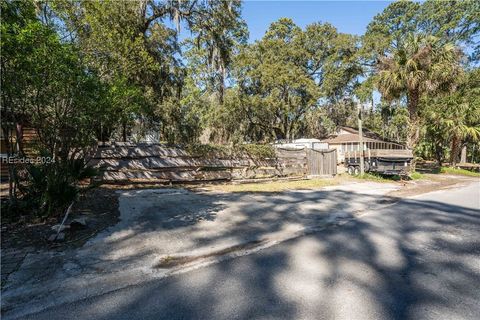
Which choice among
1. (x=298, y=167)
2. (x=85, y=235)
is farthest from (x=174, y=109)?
(x=85, y=235)

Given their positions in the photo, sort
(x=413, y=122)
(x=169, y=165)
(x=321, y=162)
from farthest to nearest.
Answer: (x=413, y=122) → (x=321, y=162) → (x=169, y=165)

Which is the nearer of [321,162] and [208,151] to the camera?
[208,151]

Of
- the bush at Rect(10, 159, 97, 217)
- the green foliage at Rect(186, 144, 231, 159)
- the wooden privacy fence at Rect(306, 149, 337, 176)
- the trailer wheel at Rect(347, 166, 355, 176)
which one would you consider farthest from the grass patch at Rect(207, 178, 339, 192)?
the bush at Rect(10, 159, 97, 217)

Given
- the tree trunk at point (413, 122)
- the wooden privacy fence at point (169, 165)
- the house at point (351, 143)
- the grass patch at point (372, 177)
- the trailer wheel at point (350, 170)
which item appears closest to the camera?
the wooden privacy fence at point (169, 165)

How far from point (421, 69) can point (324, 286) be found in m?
15.2

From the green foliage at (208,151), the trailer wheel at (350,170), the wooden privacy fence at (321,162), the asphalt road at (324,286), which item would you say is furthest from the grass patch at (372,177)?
Result: the asphalt road at (324,286)

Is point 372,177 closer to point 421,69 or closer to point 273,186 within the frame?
point 273,186

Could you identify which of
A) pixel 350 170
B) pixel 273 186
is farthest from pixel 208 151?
pixel 350 170

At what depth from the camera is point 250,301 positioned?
2.50m

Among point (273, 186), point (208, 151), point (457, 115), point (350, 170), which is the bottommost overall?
point (273, 186)

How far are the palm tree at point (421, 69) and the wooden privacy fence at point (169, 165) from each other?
8.16 metres

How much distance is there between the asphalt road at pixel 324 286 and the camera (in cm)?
234

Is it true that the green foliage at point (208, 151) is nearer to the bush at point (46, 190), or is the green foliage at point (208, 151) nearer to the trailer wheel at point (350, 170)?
the bush at point (46, 190)

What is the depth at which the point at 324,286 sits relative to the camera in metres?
2.77
